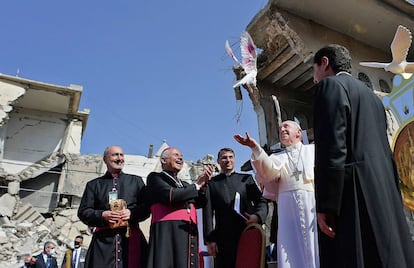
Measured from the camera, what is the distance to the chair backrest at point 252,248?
397cm

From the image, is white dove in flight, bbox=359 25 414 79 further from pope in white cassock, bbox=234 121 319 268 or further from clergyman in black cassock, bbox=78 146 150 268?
clergyman in black cassock, bbox=78 146 150 268

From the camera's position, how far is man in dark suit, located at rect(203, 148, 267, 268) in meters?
4.27

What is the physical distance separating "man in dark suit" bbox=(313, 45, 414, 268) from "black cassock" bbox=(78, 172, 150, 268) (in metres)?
2.42

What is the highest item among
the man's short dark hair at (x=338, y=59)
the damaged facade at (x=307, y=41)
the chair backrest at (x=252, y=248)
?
the damaged facade at (x=307, y=41)

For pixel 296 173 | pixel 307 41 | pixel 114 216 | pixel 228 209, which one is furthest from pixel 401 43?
pixel 114 216

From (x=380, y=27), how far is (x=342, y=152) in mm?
7240

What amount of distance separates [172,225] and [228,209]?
70 centimetres

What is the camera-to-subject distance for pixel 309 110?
10.2 meters

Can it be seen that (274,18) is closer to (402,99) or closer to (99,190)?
(402,99)

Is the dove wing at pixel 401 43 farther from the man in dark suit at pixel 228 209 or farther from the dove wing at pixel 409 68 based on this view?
the man in dark suit at pixel 228 209

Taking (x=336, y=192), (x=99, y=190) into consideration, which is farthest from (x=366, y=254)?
(x=99, y=190)

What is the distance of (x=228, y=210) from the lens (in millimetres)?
4449

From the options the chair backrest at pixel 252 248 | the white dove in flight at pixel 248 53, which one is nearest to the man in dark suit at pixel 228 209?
the chair backrest at pixel 252 248

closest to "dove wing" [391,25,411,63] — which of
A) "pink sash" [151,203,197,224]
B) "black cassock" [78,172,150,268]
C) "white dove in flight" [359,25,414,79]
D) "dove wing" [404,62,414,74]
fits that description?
"white dove in flight" [359,25,414,79]
